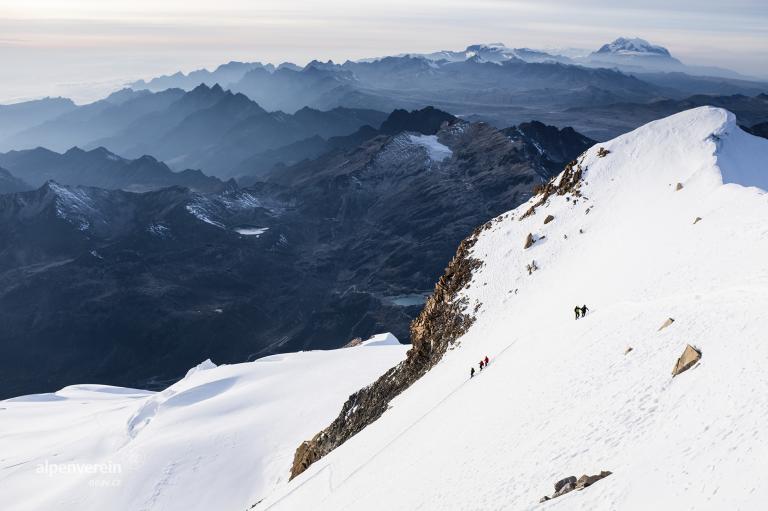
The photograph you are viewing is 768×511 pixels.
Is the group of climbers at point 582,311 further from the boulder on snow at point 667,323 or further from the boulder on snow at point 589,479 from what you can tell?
the boulder on snow at point 589,479

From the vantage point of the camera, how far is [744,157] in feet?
184

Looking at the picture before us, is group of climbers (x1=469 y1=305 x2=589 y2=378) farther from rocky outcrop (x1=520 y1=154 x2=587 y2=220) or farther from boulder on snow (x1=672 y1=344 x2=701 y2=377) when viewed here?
rocky outcrop (x1=520 y1=154 x2=587 y2=220)

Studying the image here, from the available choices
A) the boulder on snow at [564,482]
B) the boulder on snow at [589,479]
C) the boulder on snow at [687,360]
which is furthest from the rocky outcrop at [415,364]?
the boulder on snow at [589,479]

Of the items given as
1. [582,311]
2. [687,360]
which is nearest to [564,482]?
[687,360]

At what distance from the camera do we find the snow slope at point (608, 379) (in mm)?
18469

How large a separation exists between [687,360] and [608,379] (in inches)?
137

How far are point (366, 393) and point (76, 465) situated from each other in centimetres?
3343

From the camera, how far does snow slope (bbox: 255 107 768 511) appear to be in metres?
18.5

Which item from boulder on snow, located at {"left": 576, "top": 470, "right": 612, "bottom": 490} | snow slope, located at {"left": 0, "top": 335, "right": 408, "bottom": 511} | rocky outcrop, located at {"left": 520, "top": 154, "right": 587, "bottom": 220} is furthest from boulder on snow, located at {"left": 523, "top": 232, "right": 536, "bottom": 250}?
boulder on snow, located at {"left": 576, "top": 470, "right": 612, "bottom": 490}

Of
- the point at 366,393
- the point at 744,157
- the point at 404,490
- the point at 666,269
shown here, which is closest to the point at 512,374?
the point at 404,490

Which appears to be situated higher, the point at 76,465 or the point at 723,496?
the point at 723,496

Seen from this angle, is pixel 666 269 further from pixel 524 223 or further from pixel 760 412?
pixel 524 223

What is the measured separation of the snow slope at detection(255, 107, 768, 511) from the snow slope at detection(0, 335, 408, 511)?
17.8 meters

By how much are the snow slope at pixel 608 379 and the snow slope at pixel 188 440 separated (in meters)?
17.8
